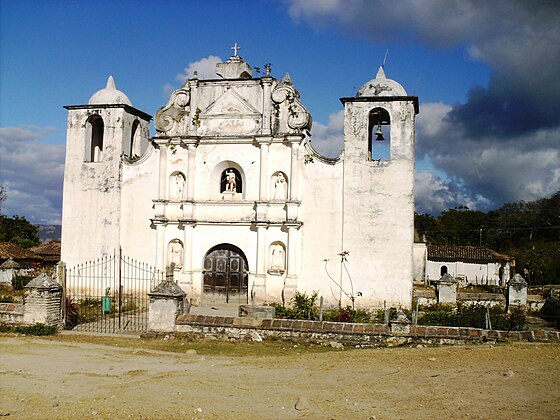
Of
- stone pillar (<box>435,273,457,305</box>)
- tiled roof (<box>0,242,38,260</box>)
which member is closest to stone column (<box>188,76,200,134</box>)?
stone pillar (<box>435,273,457,305</box>)

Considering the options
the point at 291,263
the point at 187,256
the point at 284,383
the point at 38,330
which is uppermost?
the point at 187,256

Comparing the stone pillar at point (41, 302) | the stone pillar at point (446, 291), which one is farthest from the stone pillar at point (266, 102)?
the stone pillar at point (41, 302)

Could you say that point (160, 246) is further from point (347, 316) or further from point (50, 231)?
point (50, 231)

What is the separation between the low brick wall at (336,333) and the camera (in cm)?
1436

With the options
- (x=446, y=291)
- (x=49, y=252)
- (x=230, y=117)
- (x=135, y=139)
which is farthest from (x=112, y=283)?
(x=49, y=252)

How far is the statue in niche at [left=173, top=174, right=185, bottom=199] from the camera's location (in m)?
23.5

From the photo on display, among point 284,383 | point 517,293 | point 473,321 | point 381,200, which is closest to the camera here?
point 284,383

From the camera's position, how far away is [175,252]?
23375 millimetres

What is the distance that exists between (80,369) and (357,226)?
11.9 meters

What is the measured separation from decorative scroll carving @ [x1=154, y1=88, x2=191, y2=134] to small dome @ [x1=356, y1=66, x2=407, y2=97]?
6.55 metres

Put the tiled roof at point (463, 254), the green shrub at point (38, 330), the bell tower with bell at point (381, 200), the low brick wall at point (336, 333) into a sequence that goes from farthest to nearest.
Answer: the tiled roof at point (463, 254)
the bell tower with bell at point (381, 200)
the green shrub at point (38, 330)
the low brick wall at point (336, 333)

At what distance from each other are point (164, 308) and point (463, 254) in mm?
35787

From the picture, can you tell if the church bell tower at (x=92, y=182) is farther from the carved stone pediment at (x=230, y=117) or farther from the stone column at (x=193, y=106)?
the carved stone pediment at (x=230, y=117)

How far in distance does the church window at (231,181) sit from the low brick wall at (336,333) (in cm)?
826
